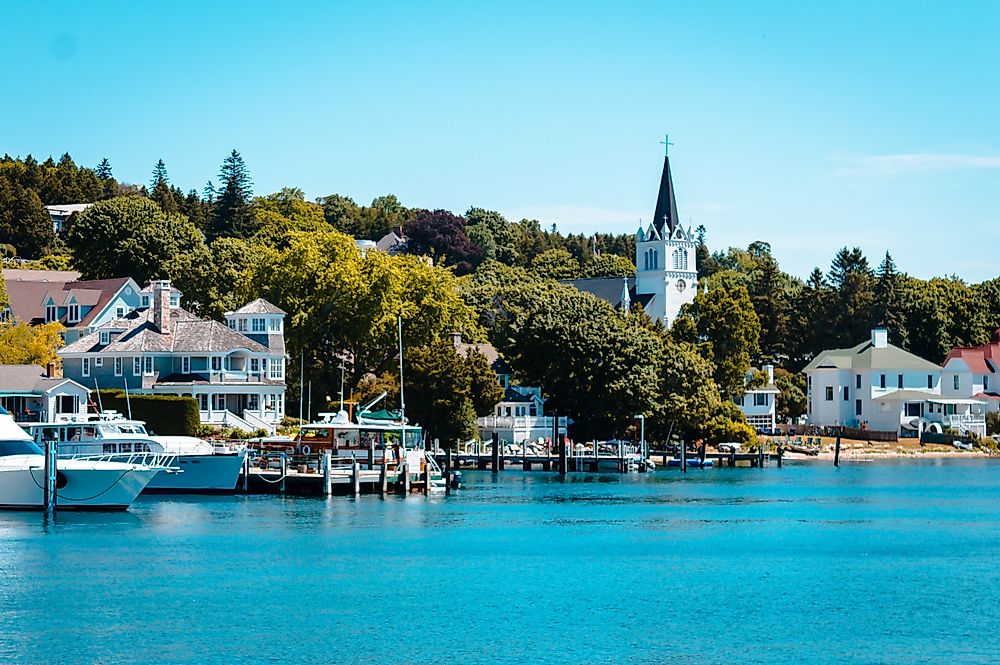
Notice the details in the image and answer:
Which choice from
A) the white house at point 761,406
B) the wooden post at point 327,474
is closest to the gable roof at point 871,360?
the white house at point 761,406

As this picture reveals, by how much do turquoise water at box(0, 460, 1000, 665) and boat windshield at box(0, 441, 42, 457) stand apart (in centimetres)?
274

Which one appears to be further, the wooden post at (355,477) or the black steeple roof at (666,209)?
the black steeple roof at (666,209)

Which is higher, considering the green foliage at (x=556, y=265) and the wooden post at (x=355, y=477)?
the green foliage at (x=556, y=265)

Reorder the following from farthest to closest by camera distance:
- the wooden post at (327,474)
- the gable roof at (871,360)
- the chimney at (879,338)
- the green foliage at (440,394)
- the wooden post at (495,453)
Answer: the chimney at (879,338)
the gable roof at (871,360)
the wooden post at (495,453)
the green foliage at (440,394)
the wooden post at (327,474)

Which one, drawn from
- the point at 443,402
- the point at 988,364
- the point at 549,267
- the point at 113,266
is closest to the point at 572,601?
the point at 443,402

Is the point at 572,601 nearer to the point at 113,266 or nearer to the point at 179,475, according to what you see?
the point at 179,475

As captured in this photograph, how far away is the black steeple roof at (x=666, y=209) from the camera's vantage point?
172 metres

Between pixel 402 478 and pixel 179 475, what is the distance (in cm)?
1041

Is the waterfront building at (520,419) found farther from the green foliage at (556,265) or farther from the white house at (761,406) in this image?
the green foliage at (556,265)

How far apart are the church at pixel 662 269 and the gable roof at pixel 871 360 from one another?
3156 centimetres

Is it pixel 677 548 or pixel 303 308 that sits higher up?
pixel 303 308

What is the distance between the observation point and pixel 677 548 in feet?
190

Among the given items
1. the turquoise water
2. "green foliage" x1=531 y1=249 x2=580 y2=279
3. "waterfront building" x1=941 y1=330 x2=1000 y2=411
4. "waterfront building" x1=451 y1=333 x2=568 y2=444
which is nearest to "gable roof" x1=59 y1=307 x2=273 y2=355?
"waterfront building" x1=451 y1=333 x2=568 y2=444

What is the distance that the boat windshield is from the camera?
64.3 meters
